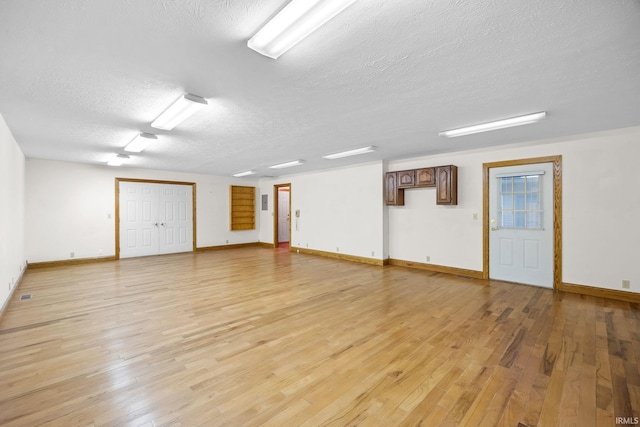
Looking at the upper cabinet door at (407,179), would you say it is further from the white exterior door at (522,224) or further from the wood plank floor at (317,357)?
the wood plank floor at (317,357)

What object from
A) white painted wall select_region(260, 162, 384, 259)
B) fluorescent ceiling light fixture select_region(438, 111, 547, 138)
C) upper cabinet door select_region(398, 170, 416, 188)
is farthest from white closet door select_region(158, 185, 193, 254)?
fluorescent ceiling light fixture select_region(438, 111, 547, 138)

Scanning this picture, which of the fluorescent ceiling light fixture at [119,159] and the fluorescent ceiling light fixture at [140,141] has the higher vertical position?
the fluorescent ceiling light fixture at [119,159]

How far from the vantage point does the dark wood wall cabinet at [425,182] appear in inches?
204

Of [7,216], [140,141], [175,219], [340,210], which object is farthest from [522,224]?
[175,219]

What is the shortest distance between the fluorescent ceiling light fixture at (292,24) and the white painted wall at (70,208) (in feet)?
23.2

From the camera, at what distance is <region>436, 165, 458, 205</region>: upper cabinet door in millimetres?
5172

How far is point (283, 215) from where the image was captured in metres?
10.7

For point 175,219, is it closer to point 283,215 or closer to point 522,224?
point 283,215

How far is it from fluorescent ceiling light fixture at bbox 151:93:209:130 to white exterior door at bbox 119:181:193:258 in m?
4.89

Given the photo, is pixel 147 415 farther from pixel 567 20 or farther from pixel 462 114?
pixel 462 114

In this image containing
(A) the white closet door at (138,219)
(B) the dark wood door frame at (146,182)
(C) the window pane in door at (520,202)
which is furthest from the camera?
(A) the white closet door at (138,219)

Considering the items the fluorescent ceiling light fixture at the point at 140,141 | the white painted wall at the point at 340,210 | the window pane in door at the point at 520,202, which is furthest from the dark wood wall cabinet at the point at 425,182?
the fluorescent ceiling light fixture at the point at 140,141

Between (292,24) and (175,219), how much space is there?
768cm

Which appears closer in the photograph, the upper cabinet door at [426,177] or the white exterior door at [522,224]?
the white exterior door at [522,224]
